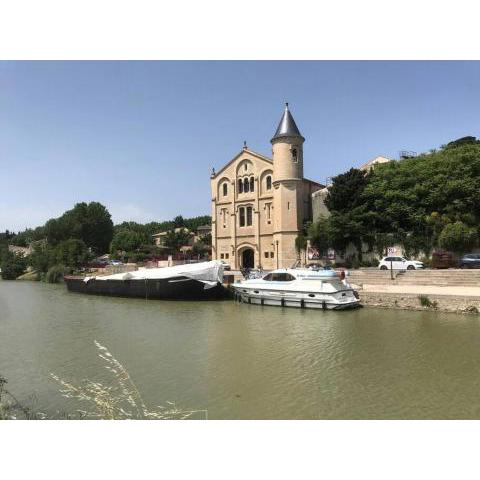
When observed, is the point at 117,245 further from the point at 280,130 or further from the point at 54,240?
the point at 280,130

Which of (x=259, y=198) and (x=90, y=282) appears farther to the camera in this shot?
(x=259, y=198)

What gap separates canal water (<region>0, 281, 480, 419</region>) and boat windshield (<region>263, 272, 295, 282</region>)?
8.11ft

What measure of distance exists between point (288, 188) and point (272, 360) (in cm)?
2561

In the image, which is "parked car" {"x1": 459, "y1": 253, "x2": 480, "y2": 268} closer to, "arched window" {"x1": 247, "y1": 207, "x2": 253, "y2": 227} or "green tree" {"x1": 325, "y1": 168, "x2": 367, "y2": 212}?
"green tree" {"x1": 325, "y1": 168, "x2": 367, "y2": 212}

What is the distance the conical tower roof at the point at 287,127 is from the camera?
34.7 m

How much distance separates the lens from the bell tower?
3456 centimetres

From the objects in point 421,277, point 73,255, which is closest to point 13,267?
point 73,255

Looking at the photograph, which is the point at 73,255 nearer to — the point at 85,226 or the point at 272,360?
the point at 85,226

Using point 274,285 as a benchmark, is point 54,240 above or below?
above

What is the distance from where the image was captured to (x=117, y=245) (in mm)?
67938

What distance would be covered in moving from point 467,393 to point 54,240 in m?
71.5

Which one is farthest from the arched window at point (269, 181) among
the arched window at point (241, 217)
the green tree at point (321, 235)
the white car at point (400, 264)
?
the white car at point (400, 264)

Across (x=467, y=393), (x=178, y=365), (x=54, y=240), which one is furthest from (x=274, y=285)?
(x=54, y=240)

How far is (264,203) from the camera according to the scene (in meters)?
37.2
